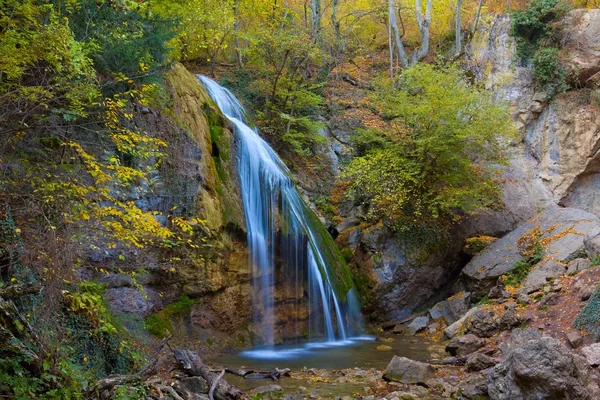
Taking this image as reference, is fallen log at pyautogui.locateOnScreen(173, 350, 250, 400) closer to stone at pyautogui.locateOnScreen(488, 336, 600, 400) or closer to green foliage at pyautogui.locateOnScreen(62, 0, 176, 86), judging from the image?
stone at pyautogui.locateOnScreen(488, 336, 600, 400)

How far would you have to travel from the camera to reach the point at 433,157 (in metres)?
14.3

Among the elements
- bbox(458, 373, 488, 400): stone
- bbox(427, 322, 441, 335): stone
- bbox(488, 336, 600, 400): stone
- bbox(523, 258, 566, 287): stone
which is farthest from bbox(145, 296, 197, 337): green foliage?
bbox(523, 258, 566, 287): stone

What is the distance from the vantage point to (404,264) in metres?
14.1

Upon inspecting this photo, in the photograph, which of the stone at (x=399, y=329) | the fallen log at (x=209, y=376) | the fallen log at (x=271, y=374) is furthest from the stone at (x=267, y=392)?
the stone at (x=399, y=329)

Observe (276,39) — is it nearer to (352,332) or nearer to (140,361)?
(352,332)

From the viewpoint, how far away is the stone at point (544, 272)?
11250 mm

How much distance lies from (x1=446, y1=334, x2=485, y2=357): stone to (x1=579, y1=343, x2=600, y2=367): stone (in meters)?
2.62

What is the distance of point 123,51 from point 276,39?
25.9 feet

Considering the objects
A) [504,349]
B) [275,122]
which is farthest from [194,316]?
[275,122]

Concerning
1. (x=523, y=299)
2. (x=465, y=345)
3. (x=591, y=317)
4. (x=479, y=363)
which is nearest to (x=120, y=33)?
(x=479, y=363)

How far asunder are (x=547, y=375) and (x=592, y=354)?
4.67ft

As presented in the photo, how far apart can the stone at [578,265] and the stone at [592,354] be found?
484cm

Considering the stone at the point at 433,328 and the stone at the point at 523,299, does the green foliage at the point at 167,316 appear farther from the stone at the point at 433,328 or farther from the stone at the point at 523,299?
the stone at the point at 523,299

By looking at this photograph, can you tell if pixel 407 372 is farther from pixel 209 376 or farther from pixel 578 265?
pixel 578 265
